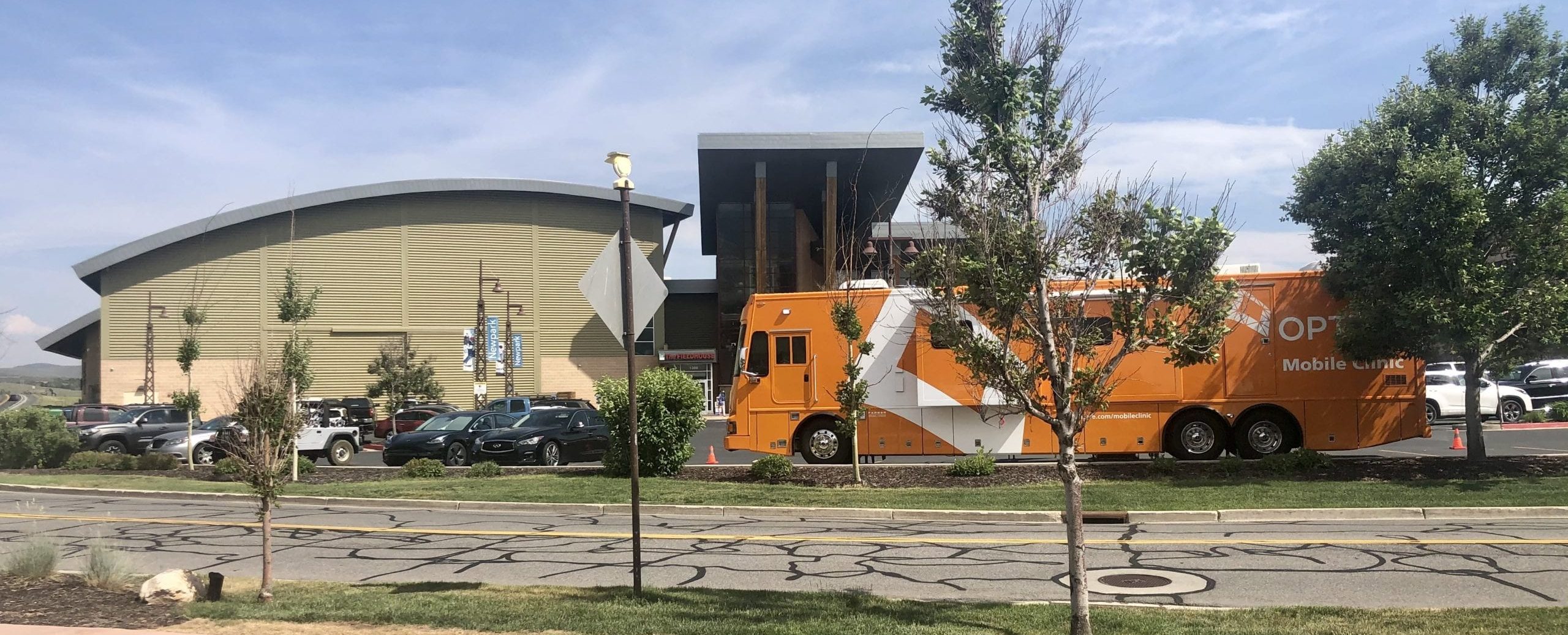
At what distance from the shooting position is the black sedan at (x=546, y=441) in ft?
72.2

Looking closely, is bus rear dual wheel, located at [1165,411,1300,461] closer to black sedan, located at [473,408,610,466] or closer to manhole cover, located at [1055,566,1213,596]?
manhole cover, located at [1055,566,1213,596]

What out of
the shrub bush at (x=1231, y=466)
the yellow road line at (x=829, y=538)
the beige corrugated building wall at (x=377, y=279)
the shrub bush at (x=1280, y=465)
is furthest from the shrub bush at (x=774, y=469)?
the beige corrugated building wall at (x=377, y=279)

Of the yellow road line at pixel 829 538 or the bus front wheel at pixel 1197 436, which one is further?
the bus front wheel at pixel 1197 436

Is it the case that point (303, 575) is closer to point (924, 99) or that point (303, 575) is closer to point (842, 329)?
point (924, 99)

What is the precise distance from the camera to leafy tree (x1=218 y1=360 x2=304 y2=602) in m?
7.95

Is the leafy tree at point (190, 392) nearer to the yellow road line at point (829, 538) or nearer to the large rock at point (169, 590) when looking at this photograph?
the yellow road line at point (829, 538)

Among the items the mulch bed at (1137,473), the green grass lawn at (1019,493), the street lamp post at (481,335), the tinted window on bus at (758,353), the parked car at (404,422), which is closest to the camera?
the green grass lawn at (1019,493)

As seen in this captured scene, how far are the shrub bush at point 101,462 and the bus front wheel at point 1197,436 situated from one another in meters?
20.5

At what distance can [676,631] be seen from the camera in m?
6.71

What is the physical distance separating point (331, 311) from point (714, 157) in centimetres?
2120

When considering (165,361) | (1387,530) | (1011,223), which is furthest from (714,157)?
(1011,223)

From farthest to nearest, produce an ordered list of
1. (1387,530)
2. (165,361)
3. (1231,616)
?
1. (165,361)
2. (1387,530)
3. (1231,616)

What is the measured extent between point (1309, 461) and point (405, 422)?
2617 centimetres

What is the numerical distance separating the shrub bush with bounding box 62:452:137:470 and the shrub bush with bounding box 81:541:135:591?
49.0ft
